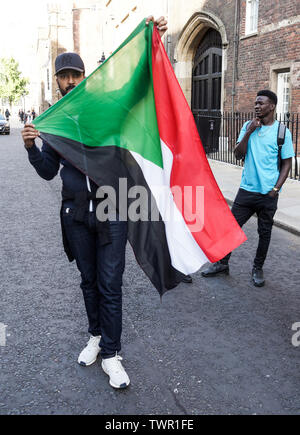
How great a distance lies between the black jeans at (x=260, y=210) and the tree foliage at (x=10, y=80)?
80.2m

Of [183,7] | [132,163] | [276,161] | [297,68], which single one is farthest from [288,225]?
[183,7]

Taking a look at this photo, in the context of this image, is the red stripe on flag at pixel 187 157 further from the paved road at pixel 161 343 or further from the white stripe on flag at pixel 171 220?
the paved road at pixel 161 343

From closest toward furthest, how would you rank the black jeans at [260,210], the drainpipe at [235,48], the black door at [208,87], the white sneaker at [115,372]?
the white sneaker at [115,372] < the black jeans at [260,210] < the drainpipe at [235,48] < the black door at [208,87]

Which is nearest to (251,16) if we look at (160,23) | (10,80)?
(160,23)

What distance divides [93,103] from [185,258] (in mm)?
1244

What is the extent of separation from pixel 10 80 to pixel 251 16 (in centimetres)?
7110

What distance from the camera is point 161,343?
365 cm

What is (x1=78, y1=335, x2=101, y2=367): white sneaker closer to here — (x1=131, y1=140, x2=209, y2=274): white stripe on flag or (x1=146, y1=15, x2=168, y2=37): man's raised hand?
(x1=131, y1=140, x2=209, y2=274): white stripe on flag

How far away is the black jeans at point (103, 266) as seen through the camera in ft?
9.85

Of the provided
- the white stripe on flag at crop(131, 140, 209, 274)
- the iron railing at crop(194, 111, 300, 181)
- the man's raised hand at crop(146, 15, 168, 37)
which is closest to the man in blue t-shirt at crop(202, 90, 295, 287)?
the white stripe on flag at crop(131, 140, 209, 274)

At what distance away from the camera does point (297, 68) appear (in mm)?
13273

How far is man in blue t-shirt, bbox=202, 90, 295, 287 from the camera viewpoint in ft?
15.5

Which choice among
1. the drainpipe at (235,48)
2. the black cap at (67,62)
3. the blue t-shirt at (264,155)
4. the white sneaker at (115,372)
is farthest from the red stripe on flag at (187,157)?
the drainpipe at (235,48)

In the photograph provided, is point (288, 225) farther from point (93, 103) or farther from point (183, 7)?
point (183, 7)
